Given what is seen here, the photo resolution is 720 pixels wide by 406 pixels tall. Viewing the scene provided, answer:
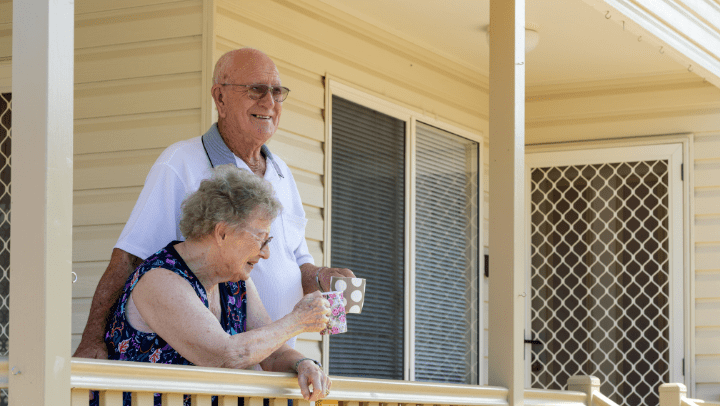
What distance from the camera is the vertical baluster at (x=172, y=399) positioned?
2195 millimetres

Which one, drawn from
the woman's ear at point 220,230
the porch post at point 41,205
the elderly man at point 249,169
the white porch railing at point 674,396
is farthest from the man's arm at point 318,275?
the white porch railing at point 674,396

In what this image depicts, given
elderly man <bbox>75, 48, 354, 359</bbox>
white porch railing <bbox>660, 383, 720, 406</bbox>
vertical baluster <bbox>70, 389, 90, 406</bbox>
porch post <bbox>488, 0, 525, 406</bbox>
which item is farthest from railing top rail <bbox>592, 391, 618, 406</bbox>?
vertical baluster <bbox>70, 389, 90, 406</bbox>

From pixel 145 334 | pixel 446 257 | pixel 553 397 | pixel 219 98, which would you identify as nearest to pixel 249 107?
pixel 219 98

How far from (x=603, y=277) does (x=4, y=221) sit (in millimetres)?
3940

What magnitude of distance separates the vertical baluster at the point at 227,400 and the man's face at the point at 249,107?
999mm

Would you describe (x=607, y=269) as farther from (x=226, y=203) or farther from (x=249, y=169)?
(x=226, y=203)

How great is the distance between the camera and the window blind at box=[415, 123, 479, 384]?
19.8 feet

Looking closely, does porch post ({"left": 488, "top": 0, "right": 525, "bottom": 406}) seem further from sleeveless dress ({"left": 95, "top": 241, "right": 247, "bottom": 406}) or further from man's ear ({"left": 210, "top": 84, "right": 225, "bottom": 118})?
sleeveless dress ({"left": 95, "top": 241, "right": 247, "bottom": 406})

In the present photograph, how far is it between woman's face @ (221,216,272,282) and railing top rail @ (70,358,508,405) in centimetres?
28

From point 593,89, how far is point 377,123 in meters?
1.90

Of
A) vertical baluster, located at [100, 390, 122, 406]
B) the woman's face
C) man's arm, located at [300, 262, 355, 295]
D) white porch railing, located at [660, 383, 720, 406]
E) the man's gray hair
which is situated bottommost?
white porch railing, located at [660, 383, 720, 406]

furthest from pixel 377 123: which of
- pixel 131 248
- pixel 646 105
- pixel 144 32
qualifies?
pixel 131 248

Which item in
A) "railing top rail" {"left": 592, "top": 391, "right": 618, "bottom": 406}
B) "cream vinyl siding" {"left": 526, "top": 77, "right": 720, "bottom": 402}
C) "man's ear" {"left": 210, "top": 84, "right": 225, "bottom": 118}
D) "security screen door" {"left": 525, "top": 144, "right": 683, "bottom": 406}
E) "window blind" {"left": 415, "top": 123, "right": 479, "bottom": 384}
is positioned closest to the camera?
"man's ear" {"left": 210, "top": 84, "right": 225, "bottom": 118}

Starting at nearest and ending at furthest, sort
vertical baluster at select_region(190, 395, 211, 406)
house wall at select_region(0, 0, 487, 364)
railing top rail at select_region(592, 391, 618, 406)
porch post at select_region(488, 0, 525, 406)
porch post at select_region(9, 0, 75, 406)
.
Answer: porch post at select_region(9, 0, 75, 406), vertical baluster at select_region(190, 395, 211, 406), porch post at select_region(488, 0, 525, 406), railing top rail at select_region(592, 391, 618, 406), house wall at select_region(0, 0, 487, 364)
